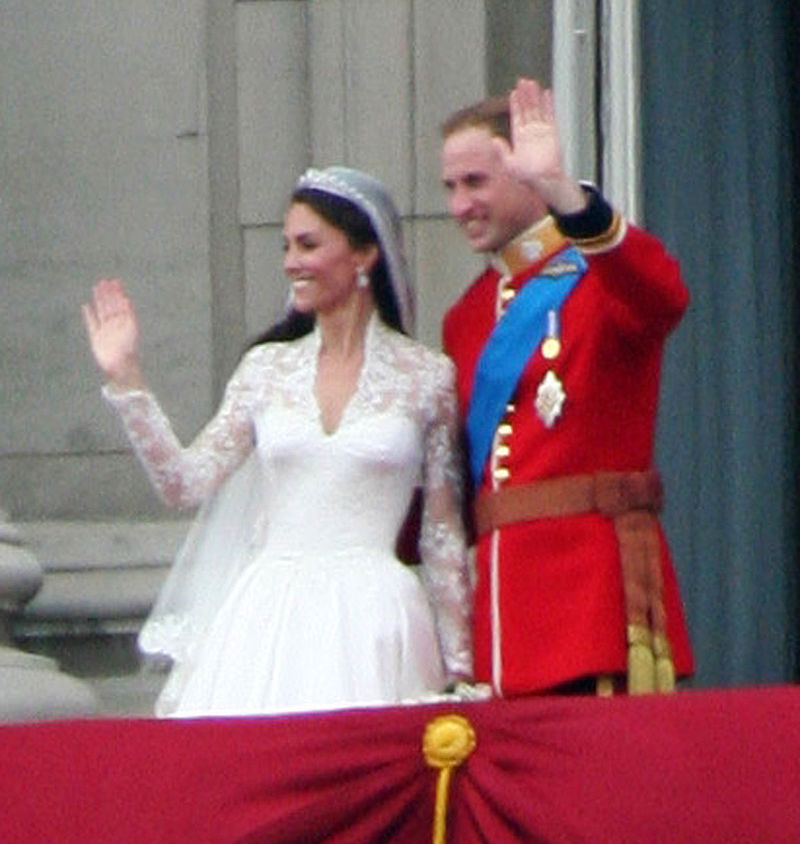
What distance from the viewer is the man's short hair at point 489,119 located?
888 centimetres

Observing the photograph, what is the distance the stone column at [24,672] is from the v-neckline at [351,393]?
1048 millimetres

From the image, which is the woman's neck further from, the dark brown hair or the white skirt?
the white skirt

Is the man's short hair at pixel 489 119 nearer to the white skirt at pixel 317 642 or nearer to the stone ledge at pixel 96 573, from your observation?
the white skirt at pixel 317 642

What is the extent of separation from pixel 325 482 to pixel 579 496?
1.41 ft

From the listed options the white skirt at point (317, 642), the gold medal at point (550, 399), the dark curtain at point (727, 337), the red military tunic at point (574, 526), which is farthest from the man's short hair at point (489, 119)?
the dark curtain at point (727, 337)

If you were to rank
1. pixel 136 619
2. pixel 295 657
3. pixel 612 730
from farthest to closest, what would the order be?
1. pixel 136 619
2. pixel 295 657
3. pixel 612 730

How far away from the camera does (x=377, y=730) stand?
27.0 ft

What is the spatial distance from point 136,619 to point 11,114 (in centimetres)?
108

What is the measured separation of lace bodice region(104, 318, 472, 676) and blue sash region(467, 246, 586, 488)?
52 millimetres

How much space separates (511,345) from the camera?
8891 millimetres

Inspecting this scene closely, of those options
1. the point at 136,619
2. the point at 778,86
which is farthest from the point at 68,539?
the point at 778,86

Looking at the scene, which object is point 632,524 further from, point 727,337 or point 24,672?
point 727,337

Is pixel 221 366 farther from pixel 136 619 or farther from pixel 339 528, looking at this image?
pixel 339 528

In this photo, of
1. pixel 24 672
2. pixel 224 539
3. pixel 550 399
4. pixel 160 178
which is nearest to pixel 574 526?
pixel 550 399
